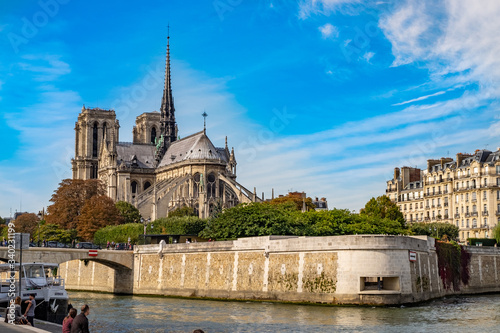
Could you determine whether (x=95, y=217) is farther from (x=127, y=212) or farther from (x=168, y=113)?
(x=168, y=113)

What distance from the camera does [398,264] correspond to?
41469 mm

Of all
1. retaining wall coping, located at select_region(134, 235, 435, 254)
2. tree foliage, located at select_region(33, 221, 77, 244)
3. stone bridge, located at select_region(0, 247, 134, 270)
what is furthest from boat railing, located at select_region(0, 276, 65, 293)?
tree foliage, located at select_region(33, 221, 77, 244)

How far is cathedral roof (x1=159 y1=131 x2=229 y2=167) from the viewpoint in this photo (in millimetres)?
115500

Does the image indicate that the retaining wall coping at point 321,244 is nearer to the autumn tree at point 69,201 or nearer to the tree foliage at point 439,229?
the tree foliage at point 439,229

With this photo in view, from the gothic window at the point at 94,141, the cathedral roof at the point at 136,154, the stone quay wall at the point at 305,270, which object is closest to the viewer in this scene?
the stone quay wall at the point at 305,270

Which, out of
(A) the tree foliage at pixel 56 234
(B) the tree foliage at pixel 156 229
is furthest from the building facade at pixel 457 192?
(A) the tree foliage at pixel 56 234

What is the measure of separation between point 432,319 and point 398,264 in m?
6.68

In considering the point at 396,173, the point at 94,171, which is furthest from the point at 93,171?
the point at 396,173

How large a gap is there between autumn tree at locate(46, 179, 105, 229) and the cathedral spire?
35.7 meters

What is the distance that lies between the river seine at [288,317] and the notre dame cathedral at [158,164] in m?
50.5

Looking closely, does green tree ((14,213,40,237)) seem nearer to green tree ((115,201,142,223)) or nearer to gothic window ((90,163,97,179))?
gothic window ((90,163,97,179))

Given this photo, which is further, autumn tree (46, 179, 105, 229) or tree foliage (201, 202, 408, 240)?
autumn tree (46, 179, 105, 229)

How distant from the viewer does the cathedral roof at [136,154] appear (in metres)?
128

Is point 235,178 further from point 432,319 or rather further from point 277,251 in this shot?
point 432,319
